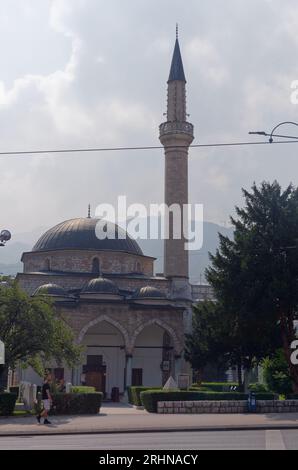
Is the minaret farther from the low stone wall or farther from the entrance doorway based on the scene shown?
the low stone wall

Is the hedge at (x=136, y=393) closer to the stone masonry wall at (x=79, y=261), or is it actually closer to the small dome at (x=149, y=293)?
the small dome at (x=149, y=293)

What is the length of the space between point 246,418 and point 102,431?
15.3ft

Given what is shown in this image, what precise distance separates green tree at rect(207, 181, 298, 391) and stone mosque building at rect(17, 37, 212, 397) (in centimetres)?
1250

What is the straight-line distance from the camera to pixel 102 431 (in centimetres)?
1486

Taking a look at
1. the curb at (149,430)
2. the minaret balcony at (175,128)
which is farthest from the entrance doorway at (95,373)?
the curb at (149,430)

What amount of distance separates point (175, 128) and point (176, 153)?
1.49 m

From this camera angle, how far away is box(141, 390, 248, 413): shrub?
2142 centimetres

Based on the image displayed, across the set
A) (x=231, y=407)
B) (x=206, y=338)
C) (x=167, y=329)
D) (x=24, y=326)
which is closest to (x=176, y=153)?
(x=167, y=329)

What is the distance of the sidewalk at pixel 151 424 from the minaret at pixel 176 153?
20.3 meters

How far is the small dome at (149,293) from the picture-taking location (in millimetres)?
38000

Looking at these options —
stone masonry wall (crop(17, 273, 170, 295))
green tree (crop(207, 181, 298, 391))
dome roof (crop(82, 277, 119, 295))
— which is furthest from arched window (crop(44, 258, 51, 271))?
green tree (crop(207, 181, 298, 391))
